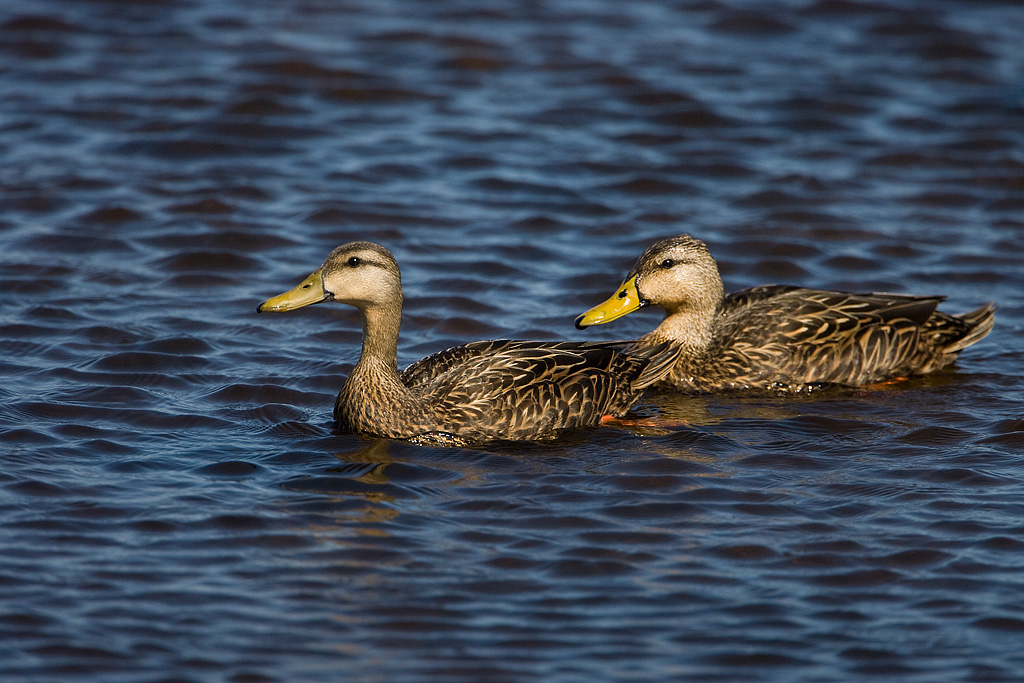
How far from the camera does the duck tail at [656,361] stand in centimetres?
977

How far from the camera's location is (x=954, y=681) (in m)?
6.13

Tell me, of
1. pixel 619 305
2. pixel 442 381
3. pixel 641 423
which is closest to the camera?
pixel 442 381

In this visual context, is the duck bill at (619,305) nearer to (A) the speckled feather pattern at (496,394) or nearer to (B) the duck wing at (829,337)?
(A) the speckled feather pattern at (496,394)

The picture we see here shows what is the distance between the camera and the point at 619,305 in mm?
10211

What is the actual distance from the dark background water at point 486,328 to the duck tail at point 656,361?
0.90 ft

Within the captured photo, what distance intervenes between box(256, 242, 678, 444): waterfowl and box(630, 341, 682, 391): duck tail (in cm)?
43

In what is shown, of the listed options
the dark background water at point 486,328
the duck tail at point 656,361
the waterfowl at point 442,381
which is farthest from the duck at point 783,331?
the waterfowl at point 442,381

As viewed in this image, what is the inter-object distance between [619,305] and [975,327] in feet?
9.44

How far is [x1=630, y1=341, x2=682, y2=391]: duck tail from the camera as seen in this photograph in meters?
9.77

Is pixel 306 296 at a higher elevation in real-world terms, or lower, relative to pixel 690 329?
higher

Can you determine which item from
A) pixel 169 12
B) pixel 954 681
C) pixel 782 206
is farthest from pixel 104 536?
pixel 169 12

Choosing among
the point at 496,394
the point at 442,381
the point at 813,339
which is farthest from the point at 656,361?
the point at 442,381

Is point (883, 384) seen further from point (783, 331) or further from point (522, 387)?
point (522, 387)

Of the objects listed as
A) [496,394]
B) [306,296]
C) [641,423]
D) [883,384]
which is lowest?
[641,423]
